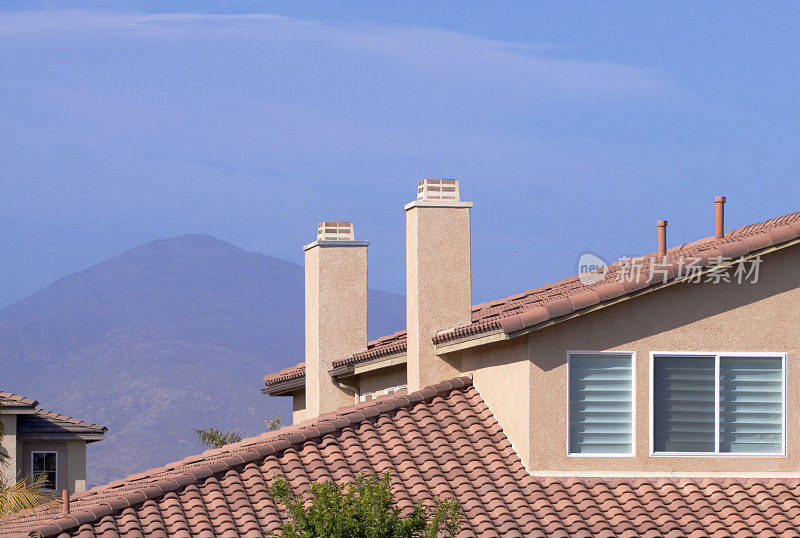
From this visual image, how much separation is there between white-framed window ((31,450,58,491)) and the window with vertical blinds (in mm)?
33031

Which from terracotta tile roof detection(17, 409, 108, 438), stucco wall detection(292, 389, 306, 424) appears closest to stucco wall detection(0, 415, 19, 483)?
terracotta tile roof detection(17, 409, 108, 438)

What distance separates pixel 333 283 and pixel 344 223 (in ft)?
4.40

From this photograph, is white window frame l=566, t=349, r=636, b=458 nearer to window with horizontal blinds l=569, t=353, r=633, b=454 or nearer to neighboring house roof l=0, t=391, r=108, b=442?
window with horizontal blinds l=569, t=353, r=633, b=454

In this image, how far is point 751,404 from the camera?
60.1 ft

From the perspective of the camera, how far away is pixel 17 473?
43.6m

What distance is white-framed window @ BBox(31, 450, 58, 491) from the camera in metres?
46.5

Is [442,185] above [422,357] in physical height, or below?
above

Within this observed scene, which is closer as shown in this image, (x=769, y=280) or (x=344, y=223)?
(x=769, y=280)

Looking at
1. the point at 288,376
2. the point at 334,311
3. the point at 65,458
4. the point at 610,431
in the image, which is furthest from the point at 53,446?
the point at 610,431

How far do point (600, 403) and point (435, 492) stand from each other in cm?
272

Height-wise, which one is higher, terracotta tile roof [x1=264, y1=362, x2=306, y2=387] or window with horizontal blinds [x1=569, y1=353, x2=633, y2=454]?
terracotta tile roof [x1=264, y1=362, x2=306, y2=387]

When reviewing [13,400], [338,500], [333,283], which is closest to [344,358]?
[333,283]

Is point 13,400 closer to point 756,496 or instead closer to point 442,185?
point 442,185

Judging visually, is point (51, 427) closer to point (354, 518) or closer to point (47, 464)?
point (47, 464)
